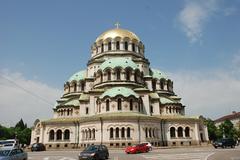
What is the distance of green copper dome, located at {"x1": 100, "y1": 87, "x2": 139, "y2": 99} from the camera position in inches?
1803

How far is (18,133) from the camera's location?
282ft

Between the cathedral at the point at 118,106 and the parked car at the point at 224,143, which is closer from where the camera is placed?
the parked car at the point at 224,143

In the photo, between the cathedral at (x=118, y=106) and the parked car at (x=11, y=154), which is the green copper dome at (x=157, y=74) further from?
the parked car at (x=11, y=154)

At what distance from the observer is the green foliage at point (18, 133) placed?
84.3m

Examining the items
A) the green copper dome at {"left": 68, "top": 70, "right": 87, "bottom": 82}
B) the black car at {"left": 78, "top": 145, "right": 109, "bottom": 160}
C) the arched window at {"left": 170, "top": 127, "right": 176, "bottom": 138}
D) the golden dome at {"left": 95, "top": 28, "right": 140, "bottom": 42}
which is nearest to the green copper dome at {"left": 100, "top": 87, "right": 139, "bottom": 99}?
the arched window at {"left": 170, "top": 127, "right": 176, "bottom": 138}

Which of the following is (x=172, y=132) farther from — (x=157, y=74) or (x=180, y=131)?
(x=157, y=74)

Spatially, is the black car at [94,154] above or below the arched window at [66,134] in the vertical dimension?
below

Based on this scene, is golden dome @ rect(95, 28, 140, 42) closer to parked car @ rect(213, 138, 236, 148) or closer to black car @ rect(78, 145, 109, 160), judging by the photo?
parked car @ rect(213, 138, 236, 148)

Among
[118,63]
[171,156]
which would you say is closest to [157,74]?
[118,63]

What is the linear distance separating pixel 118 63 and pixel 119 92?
8262 millimetres

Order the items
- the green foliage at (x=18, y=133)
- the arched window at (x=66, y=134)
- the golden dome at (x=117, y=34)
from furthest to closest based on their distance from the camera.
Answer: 1. the green foliage at (x=18, y=133)
2. the golden dome at (x=117, y=34)
3. the arched window at (x=66, y=134)

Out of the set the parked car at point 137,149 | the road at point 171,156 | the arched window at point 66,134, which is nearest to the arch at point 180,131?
the parked car at point 137,149

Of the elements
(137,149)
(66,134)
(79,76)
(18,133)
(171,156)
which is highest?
(79,76)

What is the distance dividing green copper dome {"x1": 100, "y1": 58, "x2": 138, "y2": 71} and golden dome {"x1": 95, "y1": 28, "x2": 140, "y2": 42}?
8330 millimetres
